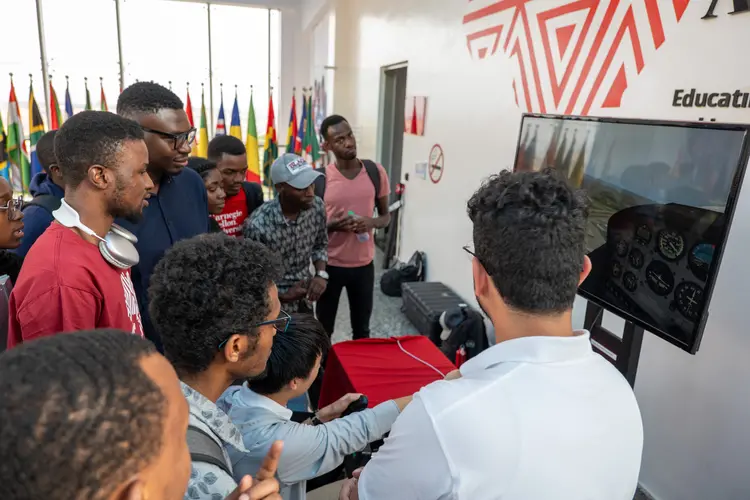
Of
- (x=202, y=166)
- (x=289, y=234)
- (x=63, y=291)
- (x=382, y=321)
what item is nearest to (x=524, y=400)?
(x=63, y=291)

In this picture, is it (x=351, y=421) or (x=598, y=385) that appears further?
(x=351, y=421)

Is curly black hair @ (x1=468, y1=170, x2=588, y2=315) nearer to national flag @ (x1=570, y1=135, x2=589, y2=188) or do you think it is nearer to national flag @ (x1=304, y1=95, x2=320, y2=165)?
national flag @ (x1=570, y1=135, x2=589, y2=188)

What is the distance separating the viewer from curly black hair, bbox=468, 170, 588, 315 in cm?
78

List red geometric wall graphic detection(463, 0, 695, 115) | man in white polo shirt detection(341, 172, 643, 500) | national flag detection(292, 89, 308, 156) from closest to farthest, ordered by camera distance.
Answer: man in white polo shirt detection(341, 172, 643, 500) → red geometric wall graphic detection(463, 0, 695, 115) → national flag detection(292, 89, 308, 156)

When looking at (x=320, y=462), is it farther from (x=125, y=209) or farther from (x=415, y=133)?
(x=415, y=133)

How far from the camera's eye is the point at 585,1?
101 inches

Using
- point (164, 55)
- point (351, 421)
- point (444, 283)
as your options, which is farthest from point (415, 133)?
point (164, 55)

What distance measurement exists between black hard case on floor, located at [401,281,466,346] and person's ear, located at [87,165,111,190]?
8.94ft

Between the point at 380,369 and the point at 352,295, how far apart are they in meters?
1.08

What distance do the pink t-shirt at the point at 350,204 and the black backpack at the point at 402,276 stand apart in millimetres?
1643

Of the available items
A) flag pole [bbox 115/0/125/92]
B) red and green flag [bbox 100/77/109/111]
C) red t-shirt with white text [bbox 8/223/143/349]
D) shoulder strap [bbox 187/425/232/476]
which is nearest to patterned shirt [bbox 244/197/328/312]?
red t-shirt with white text [bbox 8/223/143/349]

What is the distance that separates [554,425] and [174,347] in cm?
77

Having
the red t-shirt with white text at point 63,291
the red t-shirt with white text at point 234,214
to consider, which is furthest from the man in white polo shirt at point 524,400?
the red t-shirt with white text at point 234,214

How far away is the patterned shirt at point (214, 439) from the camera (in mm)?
791
